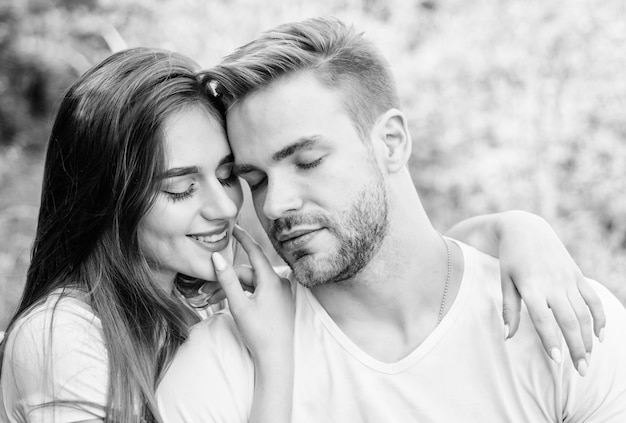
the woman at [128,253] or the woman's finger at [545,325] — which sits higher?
the woman at [128,253]

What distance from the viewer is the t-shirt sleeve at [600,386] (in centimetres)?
197

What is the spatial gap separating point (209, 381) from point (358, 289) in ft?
1.76

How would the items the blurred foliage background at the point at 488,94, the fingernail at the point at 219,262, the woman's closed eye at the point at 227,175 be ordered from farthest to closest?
the blurred foliage background at the point at 488,94
the woman's closed eye at the point at 227,175
the fingernail at the point at 219,262

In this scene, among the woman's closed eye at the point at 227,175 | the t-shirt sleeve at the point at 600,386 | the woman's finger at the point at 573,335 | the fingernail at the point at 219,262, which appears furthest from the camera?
the woman's closed eye at the point at 227,175

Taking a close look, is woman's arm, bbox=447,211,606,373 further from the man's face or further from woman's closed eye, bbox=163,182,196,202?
woman's closed eye, bbox=163,182,196,202

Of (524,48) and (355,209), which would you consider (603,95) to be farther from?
(355,209)

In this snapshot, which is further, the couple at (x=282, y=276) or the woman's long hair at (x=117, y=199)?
the woman's long hair at (x=117, y=199)

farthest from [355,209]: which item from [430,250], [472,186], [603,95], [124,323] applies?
[603,95]

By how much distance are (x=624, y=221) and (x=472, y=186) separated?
129 cm

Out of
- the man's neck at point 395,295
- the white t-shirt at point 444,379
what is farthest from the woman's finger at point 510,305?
the man's neck at point 395,295

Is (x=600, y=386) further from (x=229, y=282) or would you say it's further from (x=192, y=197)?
(x=192, y=197)

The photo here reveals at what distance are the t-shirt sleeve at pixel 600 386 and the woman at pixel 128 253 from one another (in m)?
0.79

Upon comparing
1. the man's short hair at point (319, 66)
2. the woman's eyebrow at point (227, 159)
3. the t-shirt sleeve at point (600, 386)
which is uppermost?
the man's short hair at point (319, 66)

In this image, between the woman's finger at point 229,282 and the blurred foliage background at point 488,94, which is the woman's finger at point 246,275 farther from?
the blurred foliage background at point 488,94
